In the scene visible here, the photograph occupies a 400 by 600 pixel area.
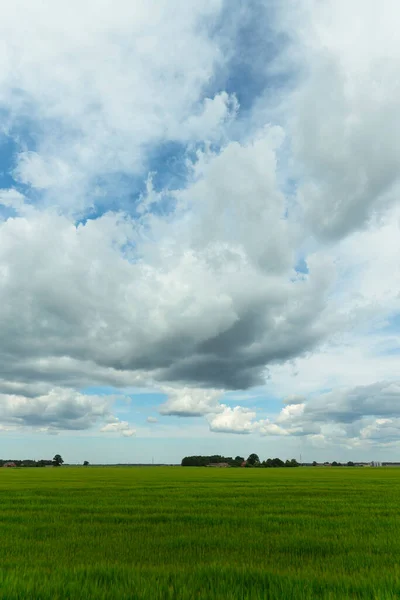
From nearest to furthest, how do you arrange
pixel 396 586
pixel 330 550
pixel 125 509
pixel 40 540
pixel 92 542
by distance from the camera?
pixel 396 586, pixel 330 550, pixel 92 542, pixel 40 540, pixel 125 509

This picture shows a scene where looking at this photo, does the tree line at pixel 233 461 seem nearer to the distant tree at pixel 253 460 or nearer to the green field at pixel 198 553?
the distant tree at pixel 253 460

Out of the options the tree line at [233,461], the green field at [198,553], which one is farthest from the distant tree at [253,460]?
the green field at [198,553]

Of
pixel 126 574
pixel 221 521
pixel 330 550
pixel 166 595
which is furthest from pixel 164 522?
pixel 166 595

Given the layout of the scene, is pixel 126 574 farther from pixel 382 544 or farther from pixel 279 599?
pixel 382 544

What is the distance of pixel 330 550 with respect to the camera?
1048 cm

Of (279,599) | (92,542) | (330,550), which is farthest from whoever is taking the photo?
(92,542)

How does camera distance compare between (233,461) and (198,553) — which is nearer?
(198,553)

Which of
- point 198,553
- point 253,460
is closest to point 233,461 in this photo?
point 253,460

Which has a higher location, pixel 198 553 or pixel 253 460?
pixel 198 553

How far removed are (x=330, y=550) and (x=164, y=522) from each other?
664 centimetres

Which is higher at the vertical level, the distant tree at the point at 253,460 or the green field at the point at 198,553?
the green field at the point at 198,553

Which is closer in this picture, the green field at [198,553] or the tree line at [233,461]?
the green field at [198,553]

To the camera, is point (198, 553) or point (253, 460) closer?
point (198, 553)

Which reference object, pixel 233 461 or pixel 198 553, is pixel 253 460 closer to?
pixel 233 461
